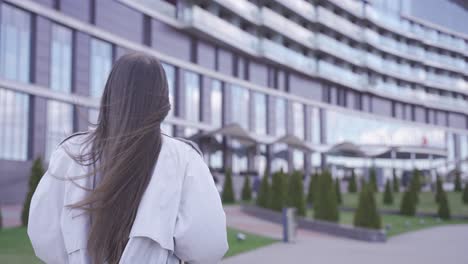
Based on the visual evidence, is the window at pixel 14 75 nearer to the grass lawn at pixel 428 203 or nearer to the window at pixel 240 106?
the grass lawn at pixel 428 203

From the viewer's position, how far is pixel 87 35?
84.7ft

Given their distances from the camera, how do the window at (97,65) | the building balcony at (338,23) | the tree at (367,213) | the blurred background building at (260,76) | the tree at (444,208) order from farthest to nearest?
the building balcony at (338,23), the window at (97,65), the blurred background building at (260,76), the tree at (444,208), the tree at (367,213)

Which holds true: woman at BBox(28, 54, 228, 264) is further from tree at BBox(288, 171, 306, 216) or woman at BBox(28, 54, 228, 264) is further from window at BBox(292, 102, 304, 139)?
window at BBox(292, 102, 304, 139)

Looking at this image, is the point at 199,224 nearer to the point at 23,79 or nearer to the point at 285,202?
the point at 285,202

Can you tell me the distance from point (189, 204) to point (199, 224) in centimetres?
8

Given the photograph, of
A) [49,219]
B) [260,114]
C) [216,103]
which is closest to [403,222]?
[216,103]

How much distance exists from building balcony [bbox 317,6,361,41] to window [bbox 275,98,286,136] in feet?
25.3

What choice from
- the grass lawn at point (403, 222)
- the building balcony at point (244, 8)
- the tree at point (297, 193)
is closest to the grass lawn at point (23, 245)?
the tree at point (297, 193)

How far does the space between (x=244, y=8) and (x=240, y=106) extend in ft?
21.9

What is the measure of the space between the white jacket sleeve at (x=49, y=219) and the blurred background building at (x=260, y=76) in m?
2.75

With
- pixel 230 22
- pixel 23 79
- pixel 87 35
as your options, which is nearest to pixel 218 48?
pixel 230 22

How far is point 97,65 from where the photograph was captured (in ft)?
86.9

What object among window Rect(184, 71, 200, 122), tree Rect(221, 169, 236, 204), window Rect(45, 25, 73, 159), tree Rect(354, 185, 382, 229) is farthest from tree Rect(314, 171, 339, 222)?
window Rect(184, 71, 200, 122)

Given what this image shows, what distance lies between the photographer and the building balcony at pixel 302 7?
39544 millimetres
